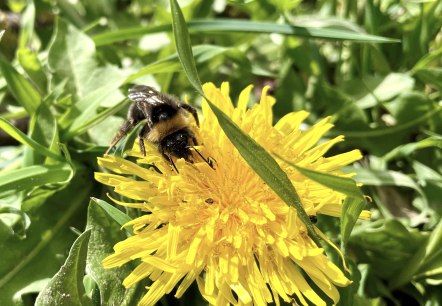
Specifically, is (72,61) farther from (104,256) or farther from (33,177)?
(104,256)

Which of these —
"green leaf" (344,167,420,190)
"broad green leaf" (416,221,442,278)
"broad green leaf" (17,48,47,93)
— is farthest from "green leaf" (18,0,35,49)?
"broad green leaf" (416,221,442,278)

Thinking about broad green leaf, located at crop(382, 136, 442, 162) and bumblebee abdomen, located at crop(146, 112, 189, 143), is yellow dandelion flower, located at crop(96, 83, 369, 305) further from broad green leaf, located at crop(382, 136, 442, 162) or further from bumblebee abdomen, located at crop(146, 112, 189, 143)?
broad green leaf, located at crop(382, 136, 442, 162)

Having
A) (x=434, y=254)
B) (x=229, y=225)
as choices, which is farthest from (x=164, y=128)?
(x=434, y=254)

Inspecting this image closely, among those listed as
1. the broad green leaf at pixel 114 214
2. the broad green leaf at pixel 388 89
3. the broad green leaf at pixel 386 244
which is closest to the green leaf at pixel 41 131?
the broad green leaf at pixel 114 214

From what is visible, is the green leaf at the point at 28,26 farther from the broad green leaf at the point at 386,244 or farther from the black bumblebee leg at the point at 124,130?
the broad green leaf at the point at 386,244

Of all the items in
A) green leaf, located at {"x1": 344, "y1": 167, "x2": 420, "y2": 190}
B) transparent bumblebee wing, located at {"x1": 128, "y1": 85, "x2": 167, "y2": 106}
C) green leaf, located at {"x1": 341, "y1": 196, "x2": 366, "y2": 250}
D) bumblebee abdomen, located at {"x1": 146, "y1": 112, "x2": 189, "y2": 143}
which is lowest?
green leaf, located at {"x1": 344, "y1": 167, "x2": 420, "y2": 190}

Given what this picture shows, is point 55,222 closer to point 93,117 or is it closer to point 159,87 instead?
point 93,117
